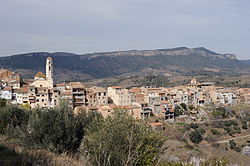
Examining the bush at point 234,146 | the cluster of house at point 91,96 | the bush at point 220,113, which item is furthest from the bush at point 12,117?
the bush at point 220,113

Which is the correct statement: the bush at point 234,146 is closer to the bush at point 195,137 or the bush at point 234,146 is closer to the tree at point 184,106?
the bush at point 195,137

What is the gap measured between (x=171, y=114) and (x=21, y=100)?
2955cm

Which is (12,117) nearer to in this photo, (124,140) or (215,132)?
(124,140)

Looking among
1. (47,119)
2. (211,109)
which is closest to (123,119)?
(47,119)

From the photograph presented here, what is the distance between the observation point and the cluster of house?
45312 millimetres

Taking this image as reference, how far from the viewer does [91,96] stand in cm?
5012

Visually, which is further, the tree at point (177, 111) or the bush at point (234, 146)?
the tree at point (177, 111)

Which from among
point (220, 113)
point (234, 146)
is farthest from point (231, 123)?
point (234, 146)

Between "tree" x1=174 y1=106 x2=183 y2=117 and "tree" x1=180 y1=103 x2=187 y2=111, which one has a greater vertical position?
"tree" x1=180 y1=103 x2=187 y2=111

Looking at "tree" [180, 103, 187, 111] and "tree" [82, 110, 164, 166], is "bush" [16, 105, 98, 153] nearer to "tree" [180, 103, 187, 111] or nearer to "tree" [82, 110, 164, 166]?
"tree" [82, 110, 164, 166]

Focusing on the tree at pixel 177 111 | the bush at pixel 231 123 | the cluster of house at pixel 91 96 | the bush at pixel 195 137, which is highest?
the cluster of house at pixel 91 96

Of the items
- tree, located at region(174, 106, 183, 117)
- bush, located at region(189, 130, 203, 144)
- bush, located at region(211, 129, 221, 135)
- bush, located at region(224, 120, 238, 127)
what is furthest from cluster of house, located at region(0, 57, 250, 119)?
bush, located at region(224, 120, 238, 127)

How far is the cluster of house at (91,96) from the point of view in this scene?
45.3m

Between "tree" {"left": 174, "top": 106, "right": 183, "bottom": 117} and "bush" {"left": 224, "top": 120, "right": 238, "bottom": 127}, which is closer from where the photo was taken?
"bush" {"left": 224, "top": 120, "right": 238, "bottom": 127}
